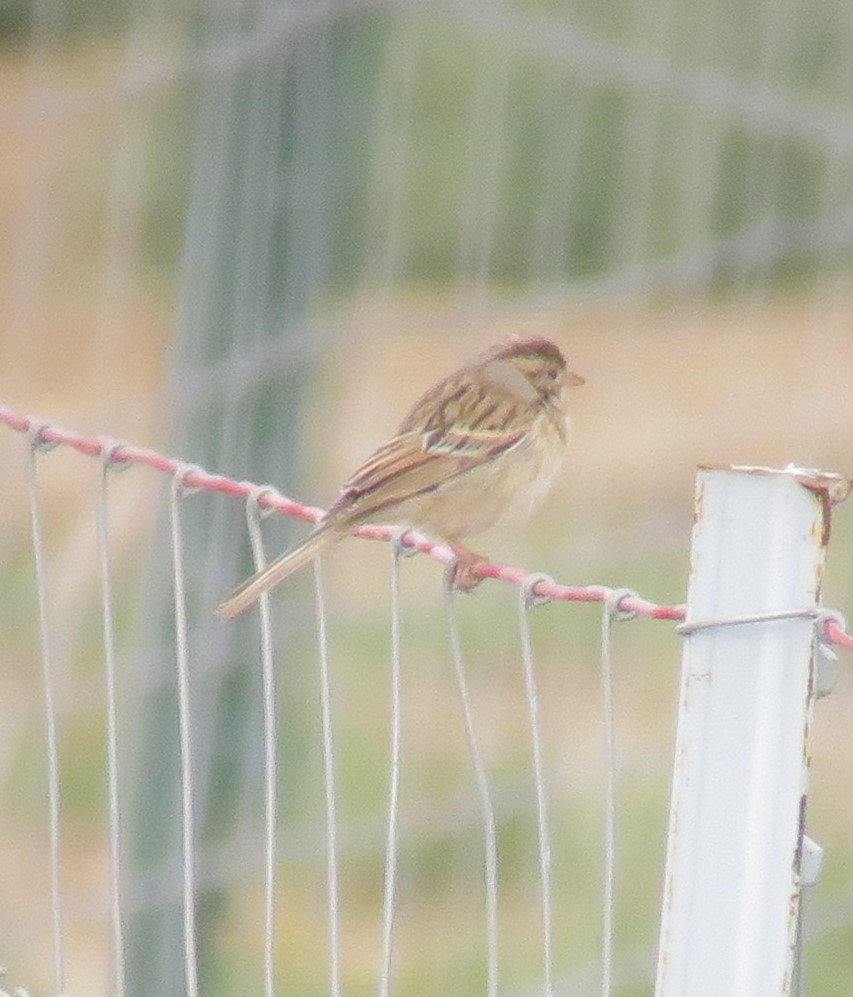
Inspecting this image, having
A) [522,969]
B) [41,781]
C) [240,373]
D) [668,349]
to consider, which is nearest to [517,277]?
[668,349]

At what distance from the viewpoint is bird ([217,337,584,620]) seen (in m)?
3.83

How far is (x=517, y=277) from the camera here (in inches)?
486

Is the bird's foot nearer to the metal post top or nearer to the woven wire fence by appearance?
the woven wire fence

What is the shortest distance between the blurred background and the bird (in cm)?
14

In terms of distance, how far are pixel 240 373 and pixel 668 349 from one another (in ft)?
32.2

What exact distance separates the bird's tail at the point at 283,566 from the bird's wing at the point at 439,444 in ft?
0.95

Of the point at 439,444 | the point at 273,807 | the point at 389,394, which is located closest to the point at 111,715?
the point at 273,807

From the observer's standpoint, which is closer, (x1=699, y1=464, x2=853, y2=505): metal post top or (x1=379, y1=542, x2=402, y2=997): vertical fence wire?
(x1=699, y1=464, x2=853, y2=505): metal post top

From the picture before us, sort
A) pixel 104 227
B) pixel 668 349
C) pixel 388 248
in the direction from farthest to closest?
1. pixel 104 227
2. pixel 668 349
3. pixel 388 248

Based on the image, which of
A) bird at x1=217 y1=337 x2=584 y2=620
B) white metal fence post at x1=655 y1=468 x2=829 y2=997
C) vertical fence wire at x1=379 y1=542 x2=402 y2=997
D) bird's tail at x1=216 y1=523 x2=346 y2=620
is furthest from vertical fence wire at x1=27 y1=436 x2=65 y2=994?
white metal fence post at x1=655 y1=468 x2=829 y2=997

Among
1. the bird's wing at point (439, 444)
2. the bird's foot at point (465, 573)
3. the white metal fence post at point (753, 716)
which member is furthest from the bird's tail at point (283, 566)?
the white metal fence post at point (753, 716)

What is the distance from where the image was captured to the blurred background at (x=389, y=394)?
→ 12.4 ft

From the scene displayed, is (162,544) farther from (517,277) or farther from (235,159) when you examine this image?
(517,277)

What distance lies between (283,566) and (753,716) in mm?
1296
